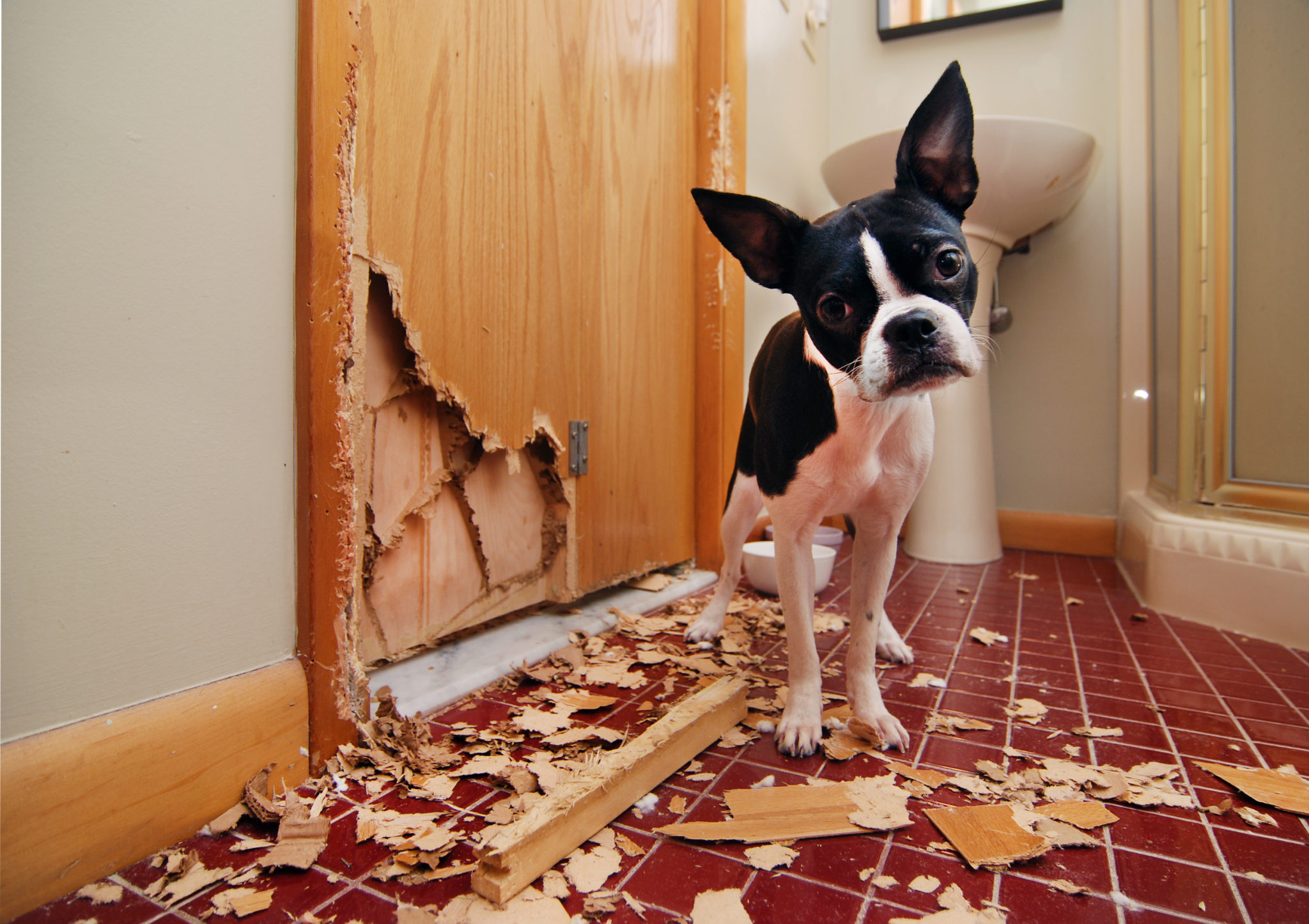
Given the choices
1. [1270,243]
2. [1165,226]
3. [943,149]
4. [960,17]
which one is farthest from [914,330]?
[960,17]

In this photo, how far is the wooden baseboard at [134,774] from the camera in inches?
28.7

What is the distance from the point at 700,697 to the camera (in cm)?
121

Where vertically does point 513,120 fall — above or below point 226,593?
above

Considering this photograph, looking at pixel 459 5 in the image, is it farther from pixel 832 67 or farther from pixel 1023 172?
pixel 832 67

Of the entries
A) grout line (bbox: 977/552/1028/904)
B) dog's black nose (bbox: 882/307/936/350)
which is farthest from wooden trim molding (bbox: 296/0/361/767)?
grout line (bbox: 977/552/1028/904)

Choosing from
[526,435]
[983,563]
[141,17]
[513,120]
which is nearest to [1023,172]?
[983,563]

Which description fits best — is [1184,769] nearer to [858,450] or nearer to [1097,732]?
[1097,732]

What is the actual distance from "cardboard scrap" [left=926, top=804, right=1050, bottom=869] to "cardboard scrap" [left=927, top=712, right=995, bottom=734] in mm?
259

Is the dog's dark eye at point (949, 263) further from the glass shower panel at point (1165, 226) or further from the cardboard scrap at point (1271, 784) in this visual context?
the glass shower panel at point (1165, 226)

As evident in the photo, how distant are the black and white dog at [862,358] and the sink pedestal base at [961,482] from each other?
1.56 metres

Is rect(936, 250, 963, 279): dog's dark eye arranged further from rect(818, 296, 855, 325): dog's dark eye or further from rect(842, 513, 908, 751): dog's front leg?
rect(842, 513, 908, 751): dog's front leg

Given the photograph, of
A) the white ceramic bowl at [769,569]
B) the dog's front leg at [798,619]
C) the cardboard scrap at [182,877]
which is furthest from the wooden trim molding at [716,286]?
the cardboard scrap at [182,877]

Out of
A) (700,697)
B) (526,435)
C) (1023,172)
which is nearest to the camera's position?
(700,697)

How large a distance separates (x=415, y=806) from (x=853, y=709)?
0.72 metres
